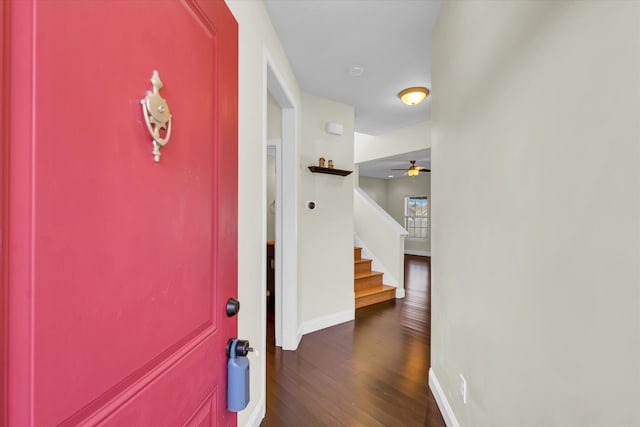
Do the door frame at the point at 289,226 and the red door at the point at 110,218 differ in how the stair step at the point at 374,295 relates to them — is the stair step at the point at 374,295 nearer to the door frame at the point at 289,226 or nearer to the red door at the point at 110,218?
the door frame at the point at 289,226

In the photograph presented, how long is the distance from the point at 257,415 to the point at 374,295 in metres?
2.60

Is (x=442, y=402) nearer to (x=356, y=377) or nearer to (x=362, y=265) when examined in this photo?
(x=356, y=377)

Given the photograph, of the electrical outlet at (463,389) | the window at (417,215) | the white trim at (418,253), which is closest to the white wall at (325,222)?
the electrical outlet at (463,389)

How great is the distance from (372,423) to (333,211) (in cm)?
200

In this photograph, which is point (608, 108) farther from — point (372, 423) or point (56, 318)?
point (372, 423)

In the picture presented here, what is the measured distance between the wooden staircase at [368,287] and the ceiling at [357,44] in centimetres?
233

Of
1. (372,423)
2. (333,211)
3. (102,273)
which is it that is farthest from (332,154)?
(102,273)

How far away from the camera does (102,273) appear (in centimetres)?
51

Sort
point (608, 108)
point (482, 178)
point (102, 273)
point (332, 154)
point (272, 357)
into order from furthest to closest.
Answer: point (332, 154), point (272, 357), point (482, 178), point (608, 108), point (102, 273)

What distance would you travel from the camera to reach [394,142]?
4648mm

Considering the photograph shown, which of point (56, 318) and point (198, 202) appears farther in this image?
point (198, 202)

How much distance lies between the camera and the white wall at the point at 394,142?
4.14 m

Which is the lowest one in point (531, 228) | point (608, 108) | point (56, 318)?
point (56, 318)

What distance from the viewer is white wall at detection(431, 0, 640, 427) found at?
2.01 feet
